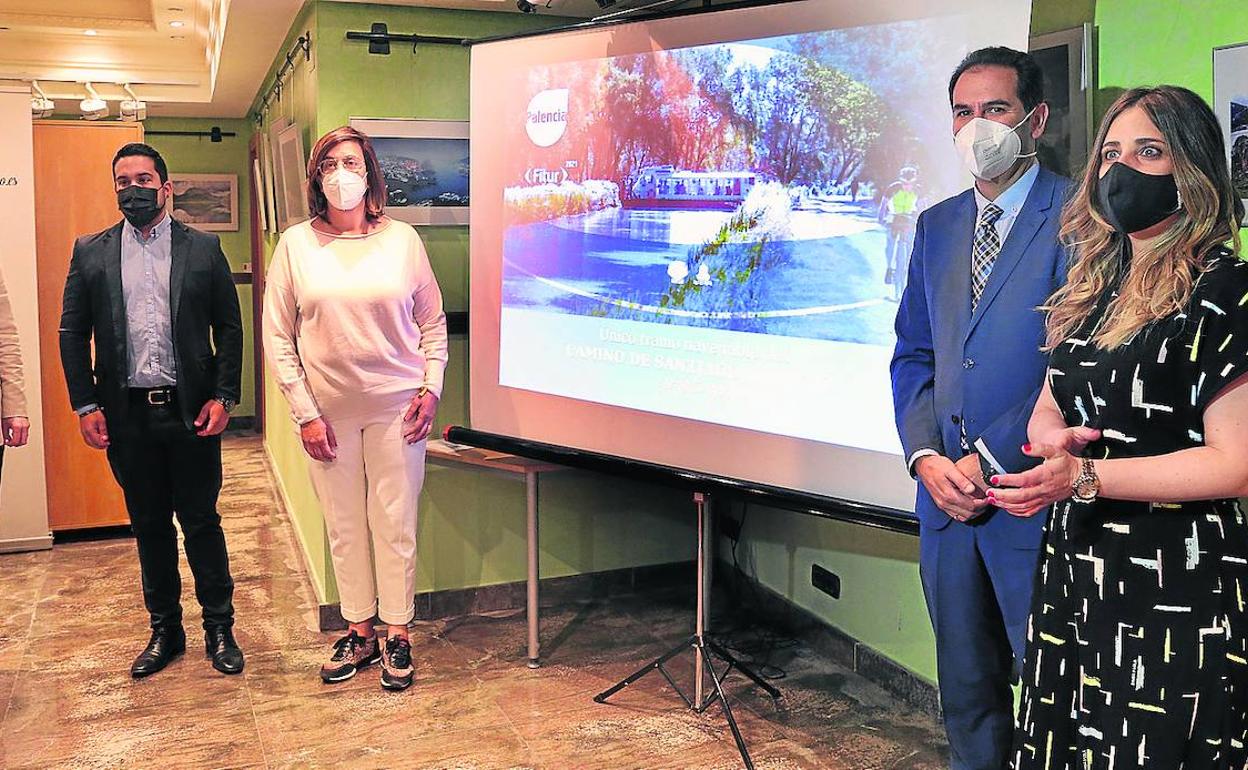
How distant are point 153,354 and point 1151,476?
2.82 metres

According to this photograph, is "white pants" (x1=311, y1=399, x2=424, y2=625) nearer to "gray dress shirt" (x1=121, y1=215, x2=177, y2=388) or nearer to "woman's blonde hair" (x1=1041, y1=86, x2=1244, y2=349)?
"gray dress shirt" (x1=121, y1=215, x2=177, y2=388)

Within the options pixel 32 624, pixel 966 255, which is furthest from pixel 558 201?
pixel 32 624

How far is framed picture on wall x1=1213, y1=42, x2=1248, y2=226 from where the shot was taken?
6.58 feet

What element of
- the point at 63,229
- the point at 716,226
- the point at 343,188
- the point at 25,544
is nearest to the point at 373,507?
the point at 343,188

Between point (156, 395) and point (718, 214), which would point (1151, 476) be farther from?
point (156, 395)

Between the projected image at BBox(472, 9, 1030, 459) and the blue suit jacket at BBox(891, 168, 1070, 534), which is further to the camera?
the projected image at BBox(472, 9, 1030, 459)

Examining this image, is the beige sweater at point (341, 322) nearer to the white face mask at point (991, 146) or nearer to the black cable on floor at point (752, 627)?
the black cable on floor at point (752, 627)

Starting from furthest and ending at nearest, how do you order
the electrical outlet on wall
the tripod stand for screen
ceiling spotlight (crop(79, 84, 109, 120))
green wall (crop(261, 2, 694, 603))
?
ceiling spotlight (crop(79, 84, 109, 120)) → green wall (crop(261, 2, 694, 603)) → the electrical outlet on wall → the tripod stand for screen

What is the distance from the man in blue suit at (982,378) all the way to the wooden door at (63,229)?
13.5 feet

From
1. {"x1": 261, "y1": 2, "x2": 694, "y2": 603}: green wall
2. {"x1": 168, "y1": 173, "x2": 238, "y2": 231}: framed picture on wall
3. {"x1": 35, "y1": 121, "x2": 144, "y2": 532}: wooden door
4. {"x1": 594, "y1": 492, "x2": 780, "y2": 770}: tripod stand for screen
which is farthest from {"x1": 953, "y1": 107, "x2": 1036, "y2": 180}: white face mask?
{"x1": 168, "y1": 173, "x2": 238, "y2": 231}: framed picture on wall

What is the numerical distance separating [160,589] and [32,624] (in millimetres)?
799

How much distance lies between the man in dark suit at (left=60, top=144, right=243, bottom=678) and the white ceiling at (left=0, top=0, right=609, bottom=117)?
1.88m

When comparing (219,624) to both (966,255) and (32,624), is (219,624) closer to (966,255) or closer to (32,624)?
(32,624)

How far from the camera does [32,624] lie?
162 inches
